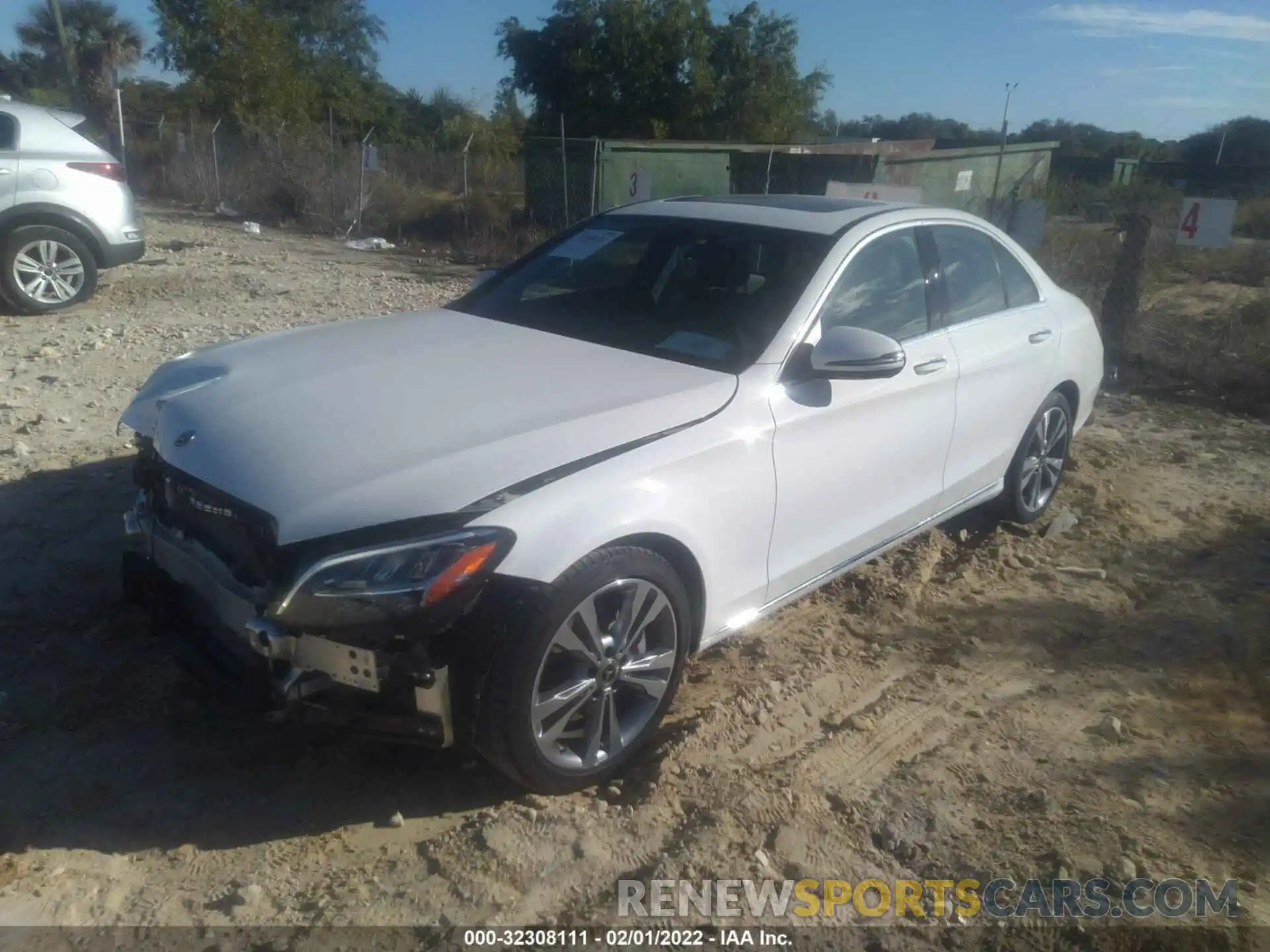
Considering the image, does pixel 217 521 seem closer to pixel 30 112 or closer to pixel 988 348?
pixel 988 348

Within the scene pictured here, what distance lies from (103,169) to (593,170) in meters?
6.29

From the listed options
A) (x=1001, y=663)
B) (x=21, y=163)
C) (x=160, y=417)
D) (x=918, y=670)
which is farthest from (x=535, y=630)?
(x=21, y=163)

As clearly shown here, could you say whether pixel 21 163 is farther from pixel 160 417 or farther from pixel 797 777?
pixel 797 777

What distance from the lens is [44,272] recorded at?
8859 millimetres

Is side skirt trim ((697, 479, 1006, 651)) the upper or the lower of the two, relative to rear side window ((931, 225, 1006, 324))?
lower

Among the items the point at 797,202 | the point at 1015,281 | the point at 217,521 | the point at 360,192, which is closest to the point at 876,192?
the point at 1015,281

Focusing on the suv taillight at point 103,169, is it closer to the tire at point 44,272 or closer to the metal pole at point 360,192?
the tire at point 44,272

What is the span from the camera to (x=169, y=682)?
3.48 meters

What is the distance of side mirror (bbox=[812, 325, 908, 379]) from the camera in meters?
3.39

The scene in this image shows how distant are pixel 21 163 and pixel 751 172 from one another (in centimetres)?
876

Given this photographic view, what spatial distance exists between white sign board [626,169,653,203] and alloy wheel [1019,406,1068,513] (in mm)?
7380

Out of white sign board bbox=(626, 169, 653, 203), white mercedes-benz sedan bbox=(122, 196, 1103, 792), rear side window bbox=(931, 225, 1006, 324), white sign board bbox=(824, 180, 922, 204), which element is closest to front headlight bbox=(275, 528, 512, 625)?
white mercedes-benz sedan bbox=(122, 196, 1103, 792)

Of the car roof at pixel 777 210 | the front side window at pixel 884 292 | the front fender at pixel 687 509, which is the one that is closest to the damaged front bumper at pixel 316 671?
the front fender at pixel 687 509

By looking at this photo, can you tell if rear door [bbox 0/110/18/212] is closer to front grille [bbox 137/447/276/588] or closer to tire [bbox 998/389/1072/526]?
front grille [bbox 137/447/276/588]
